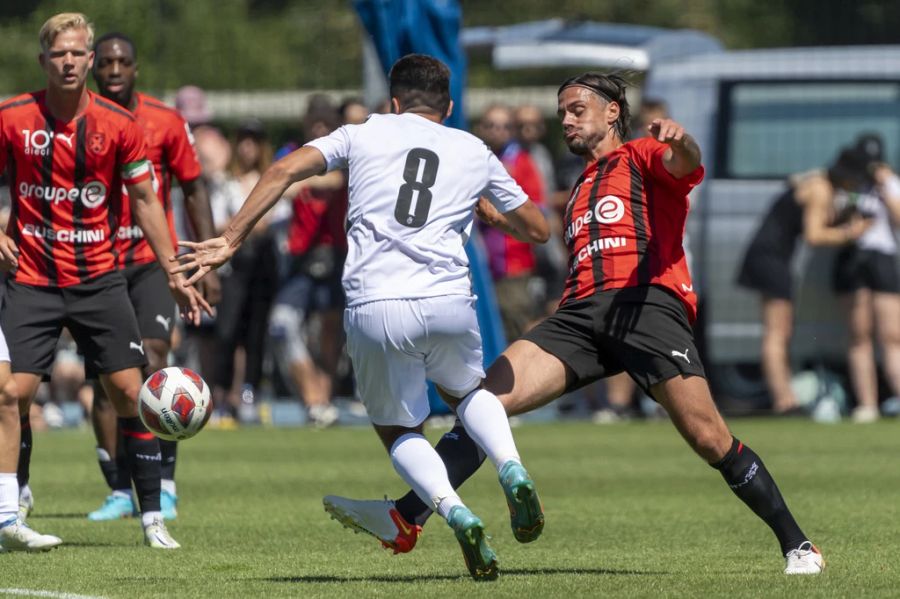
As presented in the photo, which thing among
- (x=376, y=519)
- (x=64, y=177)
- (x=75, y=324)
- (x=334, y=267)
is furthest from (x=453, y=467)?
(x=334, y=267)

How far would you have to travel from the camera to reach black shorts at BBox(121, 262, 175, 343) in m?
9.77

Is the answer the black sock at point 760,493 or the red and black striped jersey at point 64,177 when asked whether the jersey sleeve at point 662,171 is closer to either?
the black sock at point 760,493

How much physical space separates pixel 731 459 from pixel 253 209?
212cm

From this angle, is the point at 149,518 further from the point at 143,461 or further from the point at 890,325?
the point at 890,325

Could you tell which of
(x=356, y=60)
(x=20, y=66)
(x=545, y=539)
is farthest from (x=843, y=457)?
(x=20, y=66)

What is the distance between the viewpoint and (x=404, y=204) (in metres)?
7.14

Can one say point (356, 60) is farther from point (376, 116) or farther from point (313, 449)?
point (376, 116)

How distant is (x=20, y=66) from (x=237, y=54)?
296 centimetres

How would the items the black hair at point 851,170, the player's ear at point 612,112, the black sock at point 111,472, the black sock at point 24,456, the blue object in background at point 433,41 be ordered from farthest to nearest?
1. the black hair at point 851,170
2. the blue object in background at point 433,41
3. the black sock at point 111,472
4. the black sock at point 24,456
5. the player's ear at point 612,112

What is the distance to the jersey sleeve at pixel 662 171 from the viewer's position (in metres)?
7.42

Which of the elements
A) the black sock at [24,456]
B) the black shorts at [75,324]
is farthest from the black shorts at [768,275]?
the black shorts at [75,324]

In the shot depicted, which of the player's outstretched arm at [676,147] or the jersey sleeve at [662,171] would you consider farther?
the jersey sleeve at [662,171]

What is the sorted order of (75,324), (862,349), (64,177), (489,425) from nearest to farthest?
(489,425), (64,177), (75,324), (862,349)

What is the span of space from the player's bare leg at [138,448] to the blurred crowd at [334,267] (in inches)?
284
